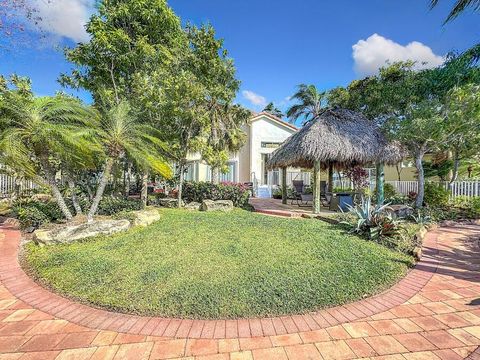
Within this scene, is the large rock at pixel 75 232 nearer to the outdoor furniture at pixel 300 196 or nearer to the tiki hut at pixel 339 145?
the tiki hut at pixel 339 145

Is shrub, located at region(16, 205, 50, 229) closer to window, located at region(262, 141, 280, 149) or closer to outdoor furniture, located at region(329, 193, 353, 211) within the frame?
outdoor furniture, located at region(329, 193, 353, 211)

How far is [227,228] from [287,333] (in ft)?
13.2

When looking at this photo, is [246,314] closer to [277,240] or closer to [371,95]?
[277,240]

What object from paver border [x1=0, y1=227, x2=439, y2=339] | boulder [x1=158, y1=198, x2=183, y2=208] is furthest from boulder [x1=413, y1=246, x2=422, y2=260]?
boulder [x1=158, y1=198, x2=183, y2=208]

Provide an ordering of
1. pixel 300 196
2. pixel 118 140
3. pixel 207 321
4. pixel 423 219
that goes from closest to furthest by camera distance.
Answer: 1. pixel 207 321
2. pixel 118 140
3. pixel 423 219
4. pixel 300 196

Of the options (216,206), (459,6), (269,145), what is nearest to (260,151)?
(269,145)

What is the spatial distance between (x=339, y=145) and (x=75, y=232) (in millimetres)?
9691

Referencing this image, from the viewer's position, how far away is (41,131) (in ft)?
21.9

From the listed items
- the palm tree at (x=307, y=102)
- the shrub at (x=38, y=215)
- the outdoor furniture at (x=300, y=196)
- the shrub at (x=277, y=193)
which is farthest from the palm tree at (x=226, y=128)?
the palm tree at (x=307, y=102)

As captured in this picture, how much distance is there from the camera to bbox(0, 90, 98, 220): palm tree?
6.58m

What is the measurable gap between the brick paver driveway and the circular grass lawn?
21 cm

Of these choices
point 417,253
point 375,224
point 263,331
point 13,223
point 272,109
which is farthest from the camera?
point 272,109

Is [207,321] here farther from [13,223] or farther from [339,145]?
[339,145]

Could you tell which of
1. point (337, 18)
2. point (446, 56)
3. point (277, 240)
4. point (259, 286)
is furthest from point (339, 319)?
point (446, 56)
